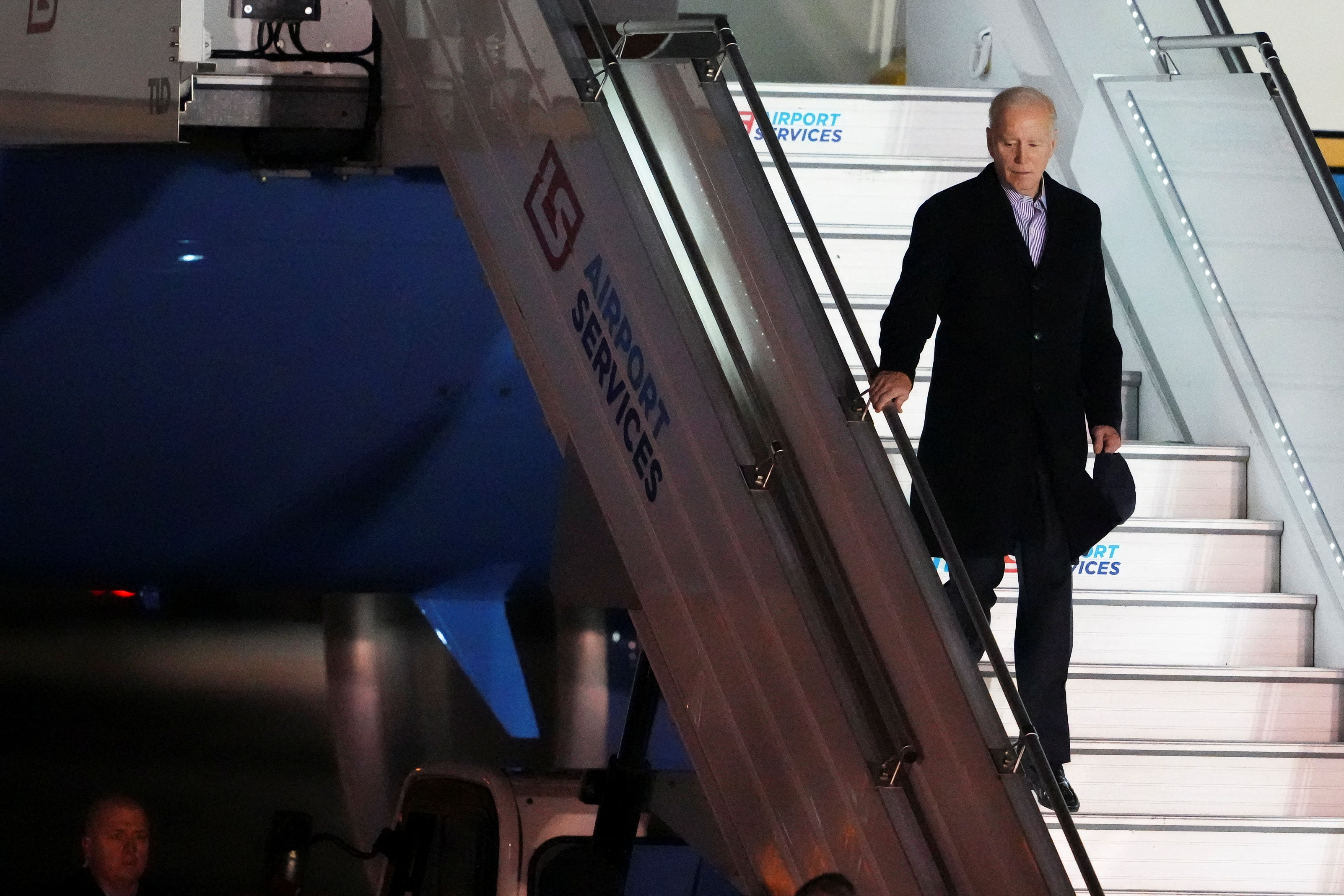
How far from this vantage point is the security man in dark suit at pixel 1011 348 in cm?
313

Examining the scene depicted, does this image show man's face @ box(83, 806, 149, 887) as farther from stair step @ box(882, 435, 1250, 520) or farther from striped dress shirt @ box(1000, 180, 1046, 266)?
striped dress shirt @ box(1000, 180, 1046, 266)

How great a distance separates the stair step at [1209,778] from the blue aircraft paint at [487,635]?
7.92ft

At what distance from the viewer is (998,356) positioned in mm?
3145

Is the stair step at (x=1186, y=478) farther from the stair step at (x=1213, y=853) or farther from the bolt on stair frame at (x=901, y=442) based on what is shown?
the bolt on stair frame at (x=901, y=442)

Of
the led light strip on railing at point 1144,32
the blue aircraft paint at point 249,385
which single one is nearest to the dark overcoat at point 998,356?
the led light strip on railing at point 1144,32

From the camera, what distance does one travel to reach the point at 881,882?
9.32ft

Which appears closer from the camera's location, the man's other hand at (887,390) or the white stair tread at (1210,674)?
the man's other hand at (887,390)

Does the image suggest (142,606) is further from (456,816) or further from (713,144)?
(713,144)

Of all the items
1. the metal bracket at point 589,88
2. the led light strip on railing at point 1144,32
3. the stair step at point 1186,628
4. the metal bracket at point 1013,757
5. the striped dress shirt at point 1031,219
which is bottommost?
the metal bracket at point 1013,757

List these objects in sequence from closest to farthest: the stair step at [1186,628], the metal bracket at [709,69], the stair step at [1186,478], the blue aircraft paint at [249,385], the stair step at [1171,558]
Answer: the metal bracket at [709,69]
the stair step at [1186,628]
the stair step at [1171,558]
the stair step at [1186,478]
the blue aircraft paint at [249,385]

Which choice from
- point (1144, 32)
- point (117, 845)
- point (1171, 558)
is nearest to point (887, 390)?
point (1171, 558)

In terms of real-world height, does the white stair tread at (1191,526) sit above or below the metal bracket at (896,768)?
above

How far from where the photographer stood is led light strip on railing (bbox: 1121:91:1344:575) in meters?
4.14

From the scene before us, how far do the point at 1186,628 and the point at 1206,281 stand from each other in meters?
0.99
